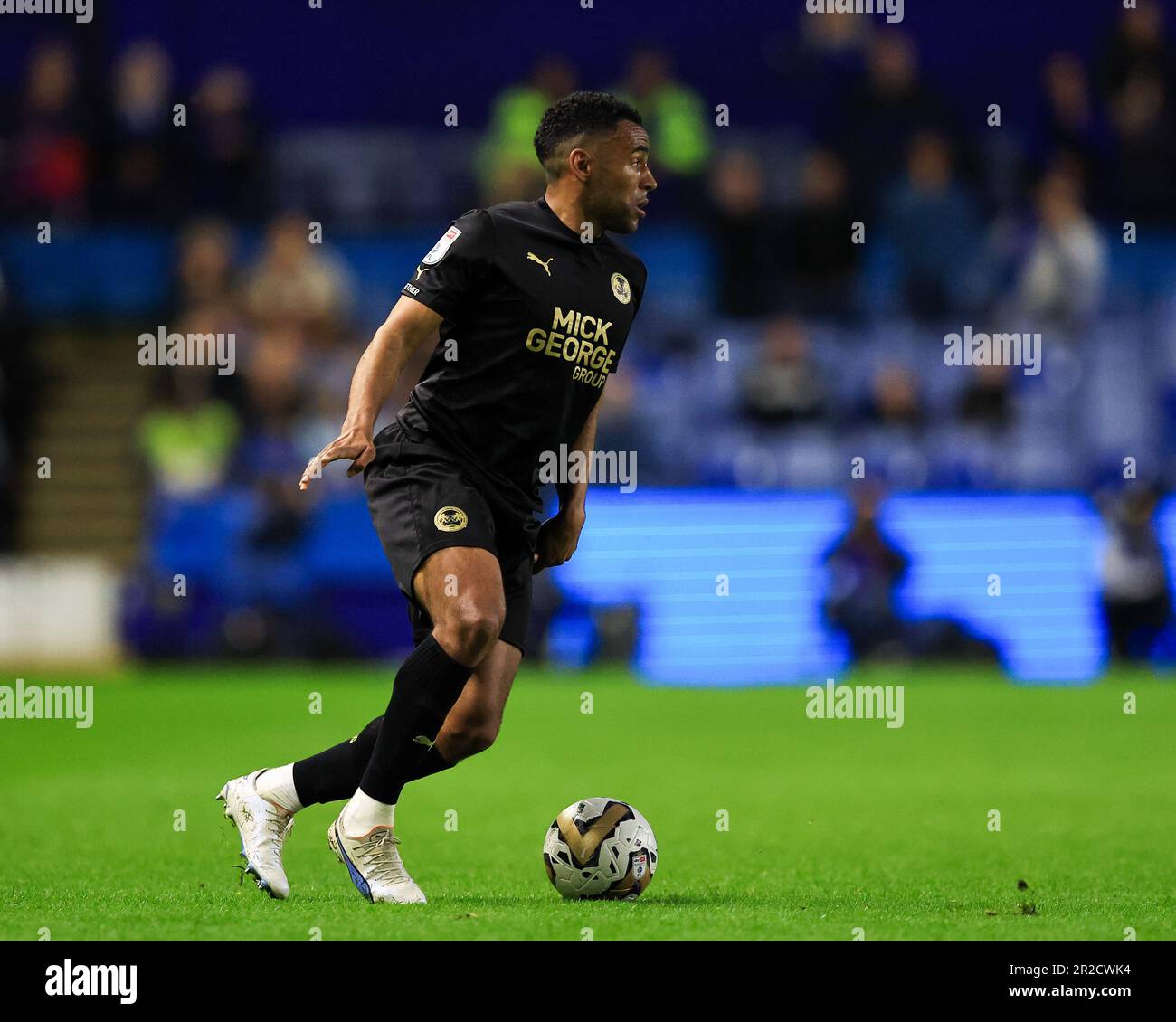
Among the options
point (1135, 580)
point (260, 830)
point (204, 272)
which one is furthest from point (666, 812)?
point (204, 272)

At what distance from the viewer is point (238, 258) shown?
1861 cm

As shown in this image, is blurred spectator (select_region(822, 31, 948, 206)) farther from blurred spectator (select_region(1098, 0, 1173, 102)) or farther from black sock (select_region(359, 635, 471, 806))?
black sock (select_region(359, 635, 471, 806))

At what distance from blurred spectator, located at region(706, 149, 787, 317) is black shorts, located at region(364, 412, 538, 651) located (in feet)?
38.7

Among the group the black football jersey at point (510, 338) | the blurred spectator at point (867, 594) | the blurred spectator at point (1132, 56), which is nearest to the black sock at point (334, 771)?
the black football jersey at point (510, 338)

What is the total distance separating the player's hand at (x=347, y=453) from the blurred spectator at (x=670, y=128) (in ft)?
41.4

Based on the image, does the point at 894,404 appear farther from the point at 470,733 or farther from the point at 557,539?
the point at 470,733

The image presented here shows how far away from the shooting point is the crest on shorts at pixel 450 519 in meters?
5.71

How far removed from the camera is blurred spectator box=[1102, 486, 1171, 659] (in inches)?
594

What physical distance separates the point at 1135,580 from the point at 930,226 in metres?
4.36

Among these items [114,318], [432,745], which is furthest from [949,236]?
[432,745]

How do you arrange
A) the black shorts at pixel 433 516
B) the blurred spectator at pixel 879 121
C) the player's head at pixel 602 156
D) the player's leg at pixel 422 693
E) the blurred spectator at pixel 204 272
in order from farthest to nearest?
the blurred spectator at pixel 879 121, the blurred spectator at pixel 204 272, the player's head at pixel 602 156, the black shorts at pixel 433 516, the player's leg at pixel 422 693

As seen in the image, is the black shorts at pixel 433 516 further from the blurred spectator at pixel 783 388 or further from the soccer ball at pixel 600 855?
the blurred spectator at pixel 783 388
